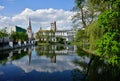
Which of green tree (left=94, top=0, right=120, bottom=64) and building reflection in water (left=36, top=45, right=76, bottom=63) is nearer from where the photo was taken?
green tree (left=94, top=0, right=120, bottom=64)

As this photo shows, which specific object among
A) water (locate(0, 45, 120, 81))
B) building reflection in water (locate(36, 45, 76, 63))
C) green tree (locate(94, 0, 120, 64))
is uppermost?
green tree (locate(94, 0, 120, 64))

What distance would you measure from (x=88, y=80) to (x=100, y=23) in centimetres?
460

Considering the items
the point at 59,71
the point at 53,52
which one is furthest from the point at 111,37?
the point at 53,52

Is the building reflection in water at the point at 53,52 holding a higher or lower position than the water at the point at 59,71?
lower

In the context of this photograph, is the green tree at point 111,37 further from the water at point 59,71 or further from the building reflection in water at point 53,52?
the building reflection in water at point 53,52

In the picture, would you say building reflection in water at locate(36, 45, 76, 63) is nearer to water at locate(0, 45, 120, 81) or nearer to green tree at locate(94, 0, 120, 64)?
water at locate(0, 45, 120, 81)

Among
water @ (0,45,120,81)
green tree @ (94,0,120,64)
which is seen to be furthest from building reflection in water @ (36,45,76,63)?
green tree @ (94,0,120,64)

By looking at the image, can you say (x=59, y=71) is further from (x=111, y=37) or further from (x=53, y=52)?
(x=53, y=52)

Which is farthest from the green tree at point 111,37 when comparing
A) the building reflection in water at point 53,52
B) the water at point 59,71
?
the building reflection in water at point 53,52

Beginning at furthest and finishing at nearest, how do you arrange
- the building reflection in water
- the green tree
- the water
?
the building reflection in water
the water
the green tree

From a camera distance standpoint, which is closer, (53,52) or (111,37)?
(111,37)

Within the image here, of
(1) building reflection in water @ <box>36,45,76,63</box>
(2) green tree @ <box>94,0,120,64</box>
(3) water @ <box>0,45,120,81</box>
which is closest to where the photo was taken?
(2) green tree @ <box>94,0,120,64</box>

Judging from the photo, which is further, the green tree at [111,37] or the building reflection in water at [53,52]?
the building reflection in water at [53,52]

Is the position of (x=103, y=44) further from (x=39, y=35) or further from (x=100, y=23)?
(x=39, y=35)
